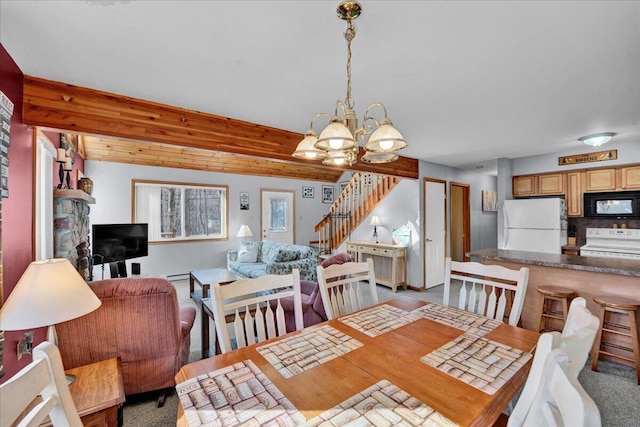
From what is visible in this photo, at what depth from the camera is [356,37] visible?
1616 mm

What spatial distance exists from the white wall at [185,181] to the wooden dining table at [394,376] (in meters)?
5.14

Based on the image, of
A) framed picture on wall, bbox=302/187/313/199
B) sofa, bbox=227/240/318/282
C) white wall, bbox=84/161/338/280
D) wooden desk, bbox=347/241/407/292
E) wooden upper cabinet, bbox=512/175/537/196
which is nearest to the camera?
sofa, bbox=227/240/318/282

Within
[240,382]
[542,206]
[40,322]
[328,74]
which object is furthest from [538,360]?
[542,206]

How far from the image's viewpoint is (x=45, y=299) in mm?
1450

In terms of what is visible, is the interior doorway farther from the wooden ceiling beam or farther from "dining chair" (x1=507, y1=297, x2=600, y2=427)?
"dining chair" (x1=507, y1=297, x2=600, y2=427)

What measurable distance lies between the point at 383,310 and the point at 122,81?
2.49 meters

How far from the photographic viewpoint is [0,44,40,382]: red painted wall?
1654 millimetres

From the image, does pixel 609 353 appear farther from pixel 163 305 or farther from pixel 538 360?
pixel 163 305

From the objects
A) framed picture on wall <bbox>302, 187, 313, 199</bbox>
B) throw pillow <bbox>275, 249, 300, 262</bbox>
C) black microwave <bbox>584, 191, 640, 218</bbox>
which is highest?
framed picture on wall <bbox>302, 187, 313, 199</bbox>

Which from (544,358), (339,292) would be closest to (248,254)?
(339,292)

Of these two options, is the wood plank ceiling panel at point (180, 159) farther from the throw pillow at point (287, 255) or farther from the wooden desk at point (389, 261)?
the wooden desk at point (389, 261)

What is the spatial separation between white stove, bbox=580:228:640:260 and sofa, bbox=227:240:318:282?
4.04 m

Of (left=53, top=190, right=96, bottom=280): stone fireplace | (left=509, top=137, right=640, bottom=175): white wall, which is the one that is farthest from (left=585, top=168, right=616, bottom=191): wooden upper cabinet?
(left=53, top=190, right=96, bottom=280): stone fireplace

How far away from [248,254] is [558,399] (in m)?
5.38
